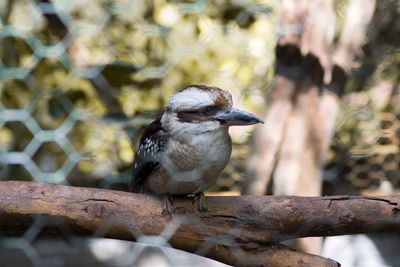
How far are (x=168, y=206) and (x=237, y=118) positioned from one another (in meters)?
0.13

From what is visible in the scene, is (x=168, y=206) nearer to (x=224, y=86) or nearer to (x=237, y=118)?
(x=237, y=118)

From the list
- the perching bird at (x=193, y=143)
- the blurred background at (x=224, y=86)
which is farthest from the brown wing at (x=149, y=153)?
the blurred background at (x=224, y=86)

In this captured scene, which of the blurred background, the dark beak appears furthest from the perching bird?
the blurred background

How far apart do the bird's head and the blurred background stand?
217 mm

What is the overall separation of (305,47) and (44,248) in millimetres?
549

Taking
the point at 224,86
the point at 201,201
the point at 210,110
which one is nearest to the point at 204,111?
the point at 210,110

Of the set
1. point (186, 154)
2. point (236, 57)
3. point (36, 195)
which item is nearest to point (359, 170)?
point (236, 57)

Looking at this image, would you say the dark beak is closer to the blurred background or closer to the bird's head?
the bird's head

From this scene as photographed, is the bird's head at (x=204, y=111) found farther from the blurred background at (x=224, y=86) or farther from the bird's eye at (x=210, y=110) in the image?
the blurred background at (x=224, y=86)

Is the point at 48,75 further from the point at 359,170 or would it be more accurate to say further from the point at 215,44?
the point at 359,170

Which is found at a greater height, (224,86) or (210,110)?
(224,86)

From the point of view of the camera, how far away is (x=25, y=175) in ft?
4.30

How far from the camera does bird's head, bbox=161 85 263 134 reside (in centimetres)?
87

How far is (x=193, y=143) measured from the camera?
0.88 metres
